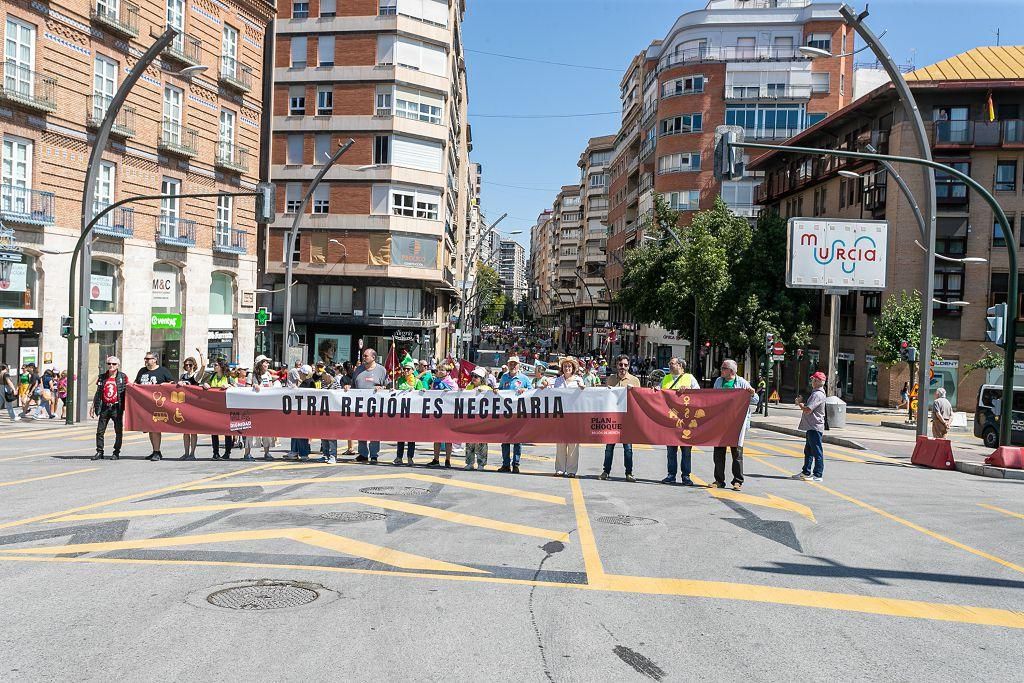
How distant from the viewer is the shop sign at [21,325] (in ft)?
92.8

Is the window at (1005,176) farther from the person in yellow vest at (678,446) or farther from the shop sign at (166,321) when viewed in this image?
the shop sign at (166,321)

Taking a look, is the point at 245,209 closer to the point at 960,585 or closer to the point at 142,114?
the point at 142,114

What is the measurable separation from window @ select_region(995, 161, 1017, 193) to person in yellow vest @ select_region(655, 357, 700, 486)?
1373 inches

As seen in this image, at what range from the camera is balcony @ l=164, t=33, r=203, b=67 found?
116 feet

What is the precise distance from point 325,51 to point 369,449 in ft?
140

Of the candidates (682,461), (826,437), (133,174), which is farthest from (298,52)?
(682,461)

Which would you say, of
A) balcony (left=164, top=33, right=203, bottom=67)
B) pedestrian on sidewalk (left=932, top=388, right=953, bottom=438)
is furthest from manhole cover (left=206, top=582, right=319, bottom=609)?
balcony (left=164, top=33, right=203, bottom=67)

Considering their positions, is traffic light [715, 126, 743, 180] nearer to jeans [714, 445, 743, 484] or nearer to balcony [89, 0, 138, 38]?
jeans [714, 445, 743, 484]

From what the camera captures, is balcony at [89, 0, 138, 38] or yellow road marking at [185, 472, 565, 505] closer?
yellow road marking at [185, 472, 565, 505]

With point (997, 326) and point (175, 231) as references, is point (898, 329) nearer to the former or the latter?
point (997, 326)

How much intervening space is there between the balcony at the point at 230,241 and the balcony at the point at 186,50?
7114mm

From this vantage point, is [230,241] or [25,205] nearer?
[25,205]

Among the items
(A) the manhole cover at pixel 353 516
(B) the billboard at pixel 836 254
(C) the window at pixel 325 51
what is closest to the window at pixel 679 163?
(C) the window at pixel 325 51

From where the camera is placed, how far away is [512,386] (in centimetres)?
1580
